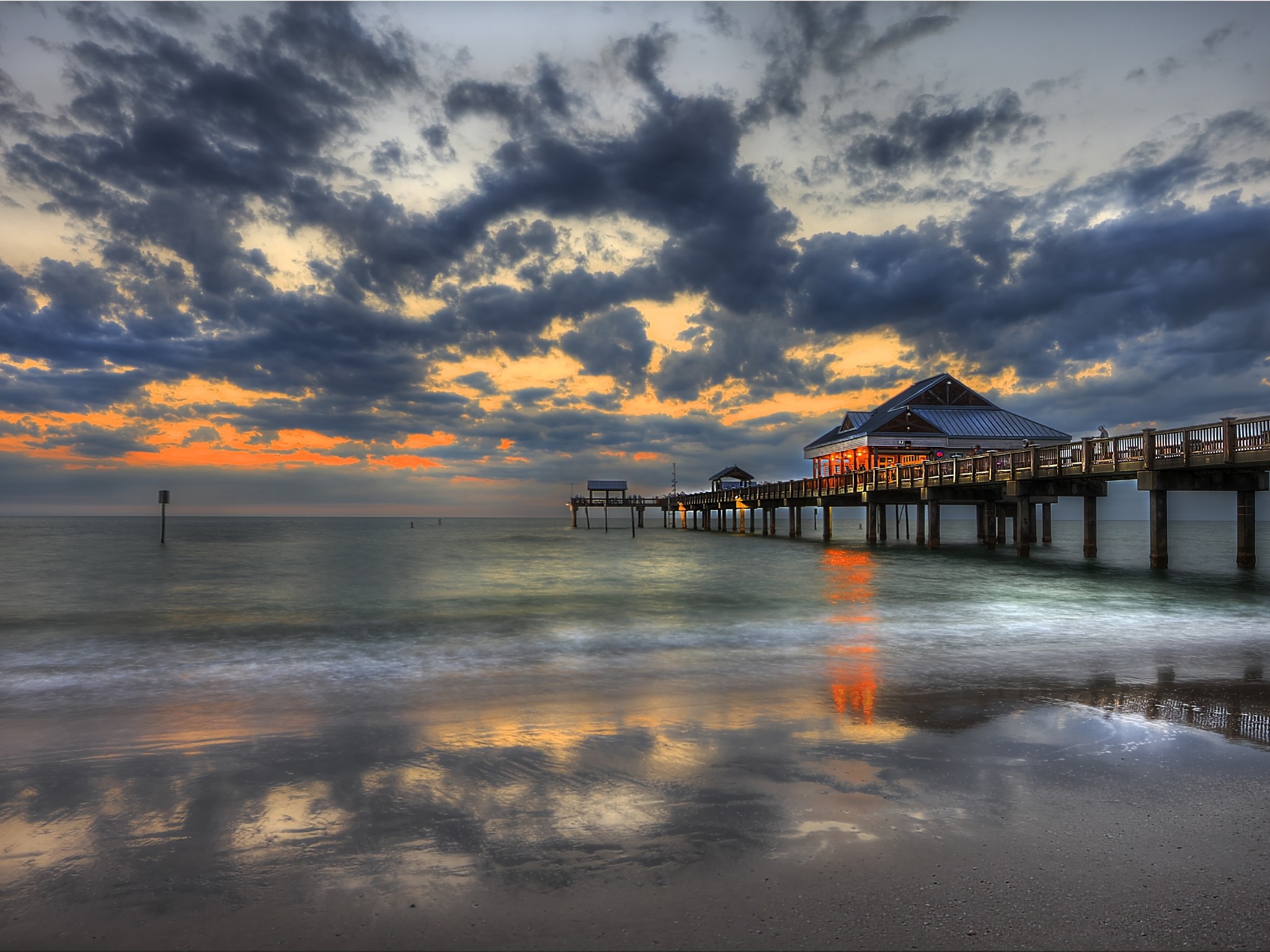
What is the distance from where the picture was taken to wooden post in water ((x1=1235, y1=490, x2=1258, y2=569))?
27.1 metres

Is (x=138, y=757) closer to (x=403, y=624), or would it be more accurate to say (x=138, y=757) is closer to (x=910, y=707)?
(x=910, y=707)

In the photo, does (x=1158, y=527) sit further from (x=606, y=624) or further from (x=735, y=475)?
(x=735, y=475)

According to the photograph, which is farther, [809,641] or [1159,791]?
[809,641]

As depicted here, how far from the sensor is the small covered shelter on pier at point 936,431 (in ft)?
185

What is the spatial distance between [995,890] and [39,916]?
530 centimetres

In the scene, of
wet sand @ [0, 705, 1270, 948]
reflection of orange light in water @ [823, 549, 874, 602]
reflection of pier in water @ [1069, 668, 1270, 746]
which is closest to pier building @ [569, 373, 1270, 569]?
reflection of orange light in water @ [823, 549, 874, 602]

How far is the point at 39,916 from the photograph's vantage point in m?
4.06

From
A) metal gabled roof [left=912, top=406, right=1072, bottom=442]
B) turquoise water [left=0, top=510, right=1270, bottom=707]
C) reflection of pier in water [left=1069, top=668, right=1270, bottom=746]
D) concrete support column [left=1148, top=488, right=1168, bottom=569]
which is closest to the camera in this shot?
reflection of pier in water [left=1069, top=668, right=1270, bottom=746]

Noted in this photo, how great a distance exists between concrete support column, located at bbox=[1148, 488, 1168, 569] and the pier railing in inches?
66.9

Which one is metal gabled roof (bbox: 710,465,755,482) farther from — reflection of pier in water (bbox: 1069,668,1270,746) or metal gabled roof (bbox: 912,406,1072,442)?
reflection of pier in water (bbox: 1069,668,1270,746)

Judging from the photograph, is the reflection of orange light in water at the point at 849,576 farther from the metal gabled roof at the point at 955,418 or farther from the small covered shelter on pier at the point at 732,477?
the small covered shelter on pier at the point at 732,477

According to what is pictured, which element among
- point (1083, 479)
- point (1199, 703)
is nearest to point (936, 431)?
point (1083, 479)

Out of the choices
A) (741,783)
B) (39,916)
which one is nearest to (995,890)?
(741,783)

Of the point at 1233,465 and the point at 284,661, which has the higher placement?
the point at 1233,465
